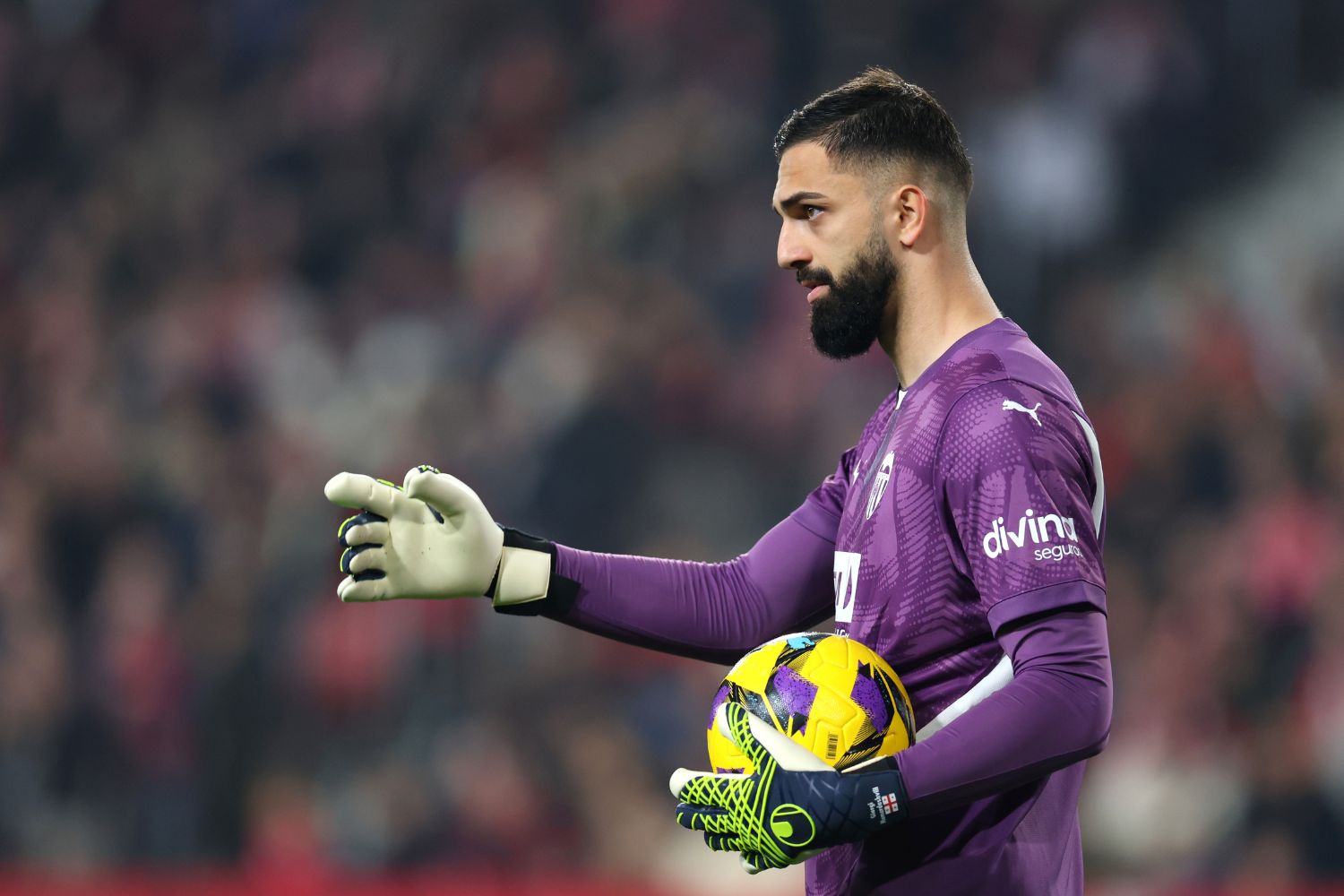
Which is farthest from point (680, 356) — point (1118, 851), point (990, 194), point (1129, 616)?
point (1118, 851)

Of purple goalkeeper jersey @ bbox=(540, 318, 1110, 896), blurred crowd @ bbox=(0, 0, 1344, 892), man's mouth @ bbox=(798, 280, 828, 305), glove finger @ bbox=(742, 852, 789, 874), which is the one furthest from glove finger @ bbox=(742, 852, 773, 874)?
blurred crowd @ bbox=(0, 0, 1344, 892)

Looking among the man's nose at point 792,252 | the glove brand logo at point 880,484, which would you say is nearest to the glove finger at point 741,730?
the glove brand logo at point 880,484

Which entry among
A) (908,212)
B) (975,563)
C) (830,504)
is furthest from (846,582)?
(908,212)

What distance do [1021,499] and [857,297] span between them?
0.62 m

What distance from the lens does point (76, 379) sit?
30.0 feet

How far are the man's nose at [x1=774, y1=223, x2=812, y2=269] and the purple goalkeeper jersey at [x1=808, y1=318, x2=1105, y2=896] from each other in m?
0.31

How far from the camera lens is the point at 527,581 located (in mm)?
3285

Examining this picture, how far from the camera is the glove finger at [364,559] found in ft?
10.2

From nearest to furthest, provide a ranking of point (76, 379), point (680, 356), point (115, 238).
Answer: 1. point (680, 356)
2. point (76, 379)
3. point (115, 238)

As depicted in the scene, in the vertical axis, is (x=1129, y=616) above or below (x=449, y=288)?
below

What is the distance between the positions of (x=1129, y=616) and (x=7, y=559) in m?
5.29

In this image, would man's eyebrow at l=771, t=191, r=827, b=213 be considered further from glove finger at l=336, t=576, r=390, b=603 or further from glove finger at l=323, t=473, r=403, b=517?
glove finger at l=336, t=576, r=390, b=603

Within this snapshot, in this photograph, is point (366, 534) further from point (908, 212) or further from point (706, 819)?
point (908, 212)

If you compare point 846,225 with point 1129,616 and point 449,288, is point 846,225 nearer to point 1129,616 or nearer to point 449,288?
point 1129,616
